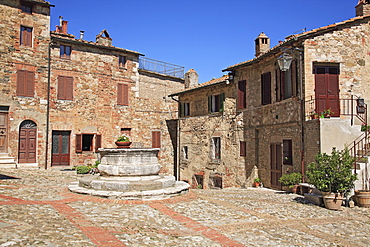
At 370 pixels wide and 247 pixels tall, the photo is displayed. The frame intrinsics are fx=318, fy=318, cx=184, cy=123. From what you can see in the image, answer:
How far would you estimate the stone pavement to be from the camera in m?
5.88

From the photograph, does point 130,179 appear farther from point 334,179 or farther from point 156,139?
point 156,139

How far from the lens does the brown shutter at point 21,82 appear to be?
20.3 m

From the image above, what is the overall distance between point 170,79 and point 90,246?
79.4 ft

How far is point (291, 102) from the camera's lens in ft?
45.3

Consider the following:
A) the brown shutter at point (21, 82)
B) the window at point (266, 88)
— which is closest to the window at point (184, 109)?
the window at point (266, 88)

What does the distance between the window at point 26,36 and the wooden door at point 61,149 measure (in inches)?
241

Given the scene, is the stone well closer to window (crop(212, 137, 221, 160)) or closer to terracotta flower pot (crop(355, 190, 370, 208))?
terracotta flower pot (crop(355, 190, 370, 208))

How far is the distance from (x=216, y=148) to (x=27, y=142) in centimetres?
1220

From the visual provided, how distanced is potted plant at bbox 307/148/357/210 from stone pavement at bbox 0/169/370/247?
388 millimetres

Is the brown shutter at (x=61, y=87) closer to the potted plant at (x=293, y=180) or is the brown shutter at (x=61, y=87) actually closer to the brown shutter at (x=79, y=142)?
the brown shutter at (x=79, y=142)

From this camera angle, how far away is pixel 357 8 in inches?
565

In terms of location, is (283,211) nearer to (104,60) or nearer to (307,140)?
(307,140)

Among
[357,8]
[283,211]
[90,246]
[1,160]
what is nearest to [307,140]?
[283,211]

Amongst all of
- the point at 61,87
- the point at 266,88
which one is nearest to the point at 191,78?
the point at 61,87
